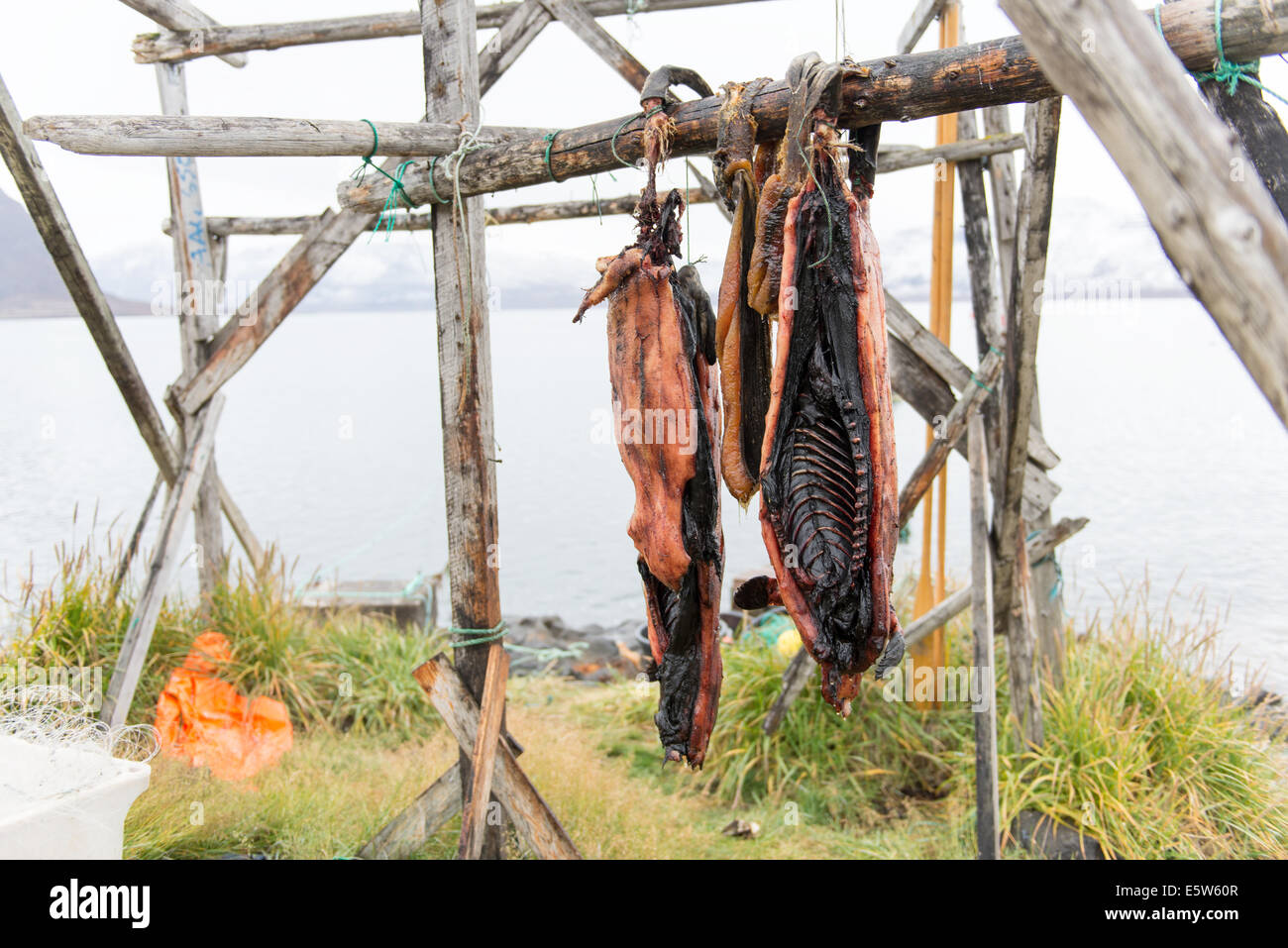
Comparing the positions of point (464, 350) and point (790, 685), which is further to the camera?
point (790, 685)

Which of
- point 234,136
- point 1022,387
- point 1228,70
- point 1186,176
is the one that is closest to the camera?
point 1186,176

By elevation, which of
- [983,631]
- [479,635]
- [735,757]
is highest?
[479,635]

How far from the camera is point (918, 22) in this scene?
4.73m

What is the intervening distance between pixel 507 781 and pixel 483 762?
0.18 m

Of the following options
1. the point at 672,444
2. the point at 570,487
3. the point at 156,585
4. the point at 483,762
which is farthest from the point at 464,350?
the point at 570,487

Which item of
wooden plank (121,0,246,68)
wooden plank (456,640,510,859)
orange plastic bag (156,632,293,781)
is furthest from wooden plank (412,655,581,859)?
wooden plank (121,0,246,68)

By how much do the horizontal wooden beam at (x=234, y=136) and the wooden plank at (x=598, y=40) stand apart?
1.45 m

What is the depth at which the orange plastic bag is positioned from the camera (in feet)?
17.1

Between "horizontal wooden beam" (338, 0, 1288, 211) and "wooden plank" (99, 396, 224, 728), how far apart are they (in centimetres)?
307

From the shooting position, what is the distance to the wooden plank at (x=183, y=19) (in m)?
5.30

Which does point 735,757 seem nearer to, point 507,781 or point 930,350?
point 507,781

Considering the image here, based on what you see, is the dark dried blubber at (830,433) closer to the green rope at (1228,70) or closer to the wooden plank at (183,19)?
the green rope at (1228,70)

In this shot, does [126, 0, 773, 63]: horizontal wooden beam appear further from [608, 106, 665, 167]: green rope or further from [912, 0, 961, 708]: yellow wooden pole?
[608, 106, 665, 167]: green rope

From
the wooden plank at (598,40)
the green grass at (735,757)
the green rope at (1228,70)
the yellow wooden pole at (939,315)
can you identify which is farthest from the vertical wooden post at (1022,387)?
the wooden plank at (598,40)
